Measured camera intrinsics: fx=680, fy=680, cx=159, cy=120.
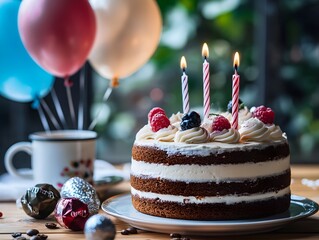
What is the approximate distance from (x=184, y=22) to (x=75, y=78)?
969 mm

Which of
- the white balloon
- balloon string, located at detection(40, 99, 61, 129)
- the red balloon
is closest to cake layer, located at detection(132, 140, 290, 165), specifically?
the red balloon

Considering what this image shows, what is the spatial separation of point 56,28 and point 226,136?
26.0 inches

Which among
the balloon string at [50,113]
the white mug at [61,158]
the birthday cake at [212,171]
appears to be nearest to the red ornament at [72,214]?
the birthday cake at [212,171]

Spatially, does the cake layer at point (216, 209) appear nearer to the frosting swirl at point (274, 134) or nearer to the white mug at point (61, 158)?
the frosting swirl at point (274, 134)

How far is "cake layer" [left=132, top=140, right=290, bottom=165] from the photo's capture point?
1.40m

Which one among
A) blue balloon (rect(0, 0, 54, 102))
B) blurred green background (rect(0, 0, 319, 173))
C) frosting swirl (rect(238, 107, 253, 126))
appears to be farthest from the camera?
blurred green background (rect(0, 0, 319, 173))

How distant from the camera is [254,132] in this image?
1453mm

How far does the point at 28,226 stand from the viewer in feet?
4.98

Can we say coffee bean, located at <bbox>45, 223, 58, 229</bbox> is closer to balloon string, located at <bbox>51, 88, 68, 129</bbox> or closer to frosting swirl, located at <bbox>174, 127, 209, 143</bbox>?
frosting swirl, located at <bbox>174, 127, 209, 143</bbox>

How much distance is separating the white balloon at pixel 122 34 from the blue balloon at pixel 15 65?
183mm

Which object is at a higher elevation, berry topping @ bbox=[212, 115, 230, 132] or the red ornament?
berry topping @ bbox=[212, 115, 230, 132]

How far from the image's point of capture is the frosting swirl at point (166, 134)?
1476mm

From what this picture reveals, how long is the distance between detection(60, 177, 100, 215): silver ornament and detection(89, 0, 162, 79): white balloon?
59 centimetres

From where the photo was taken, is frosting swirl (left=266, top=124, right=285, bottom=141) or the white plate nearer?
the white plate
